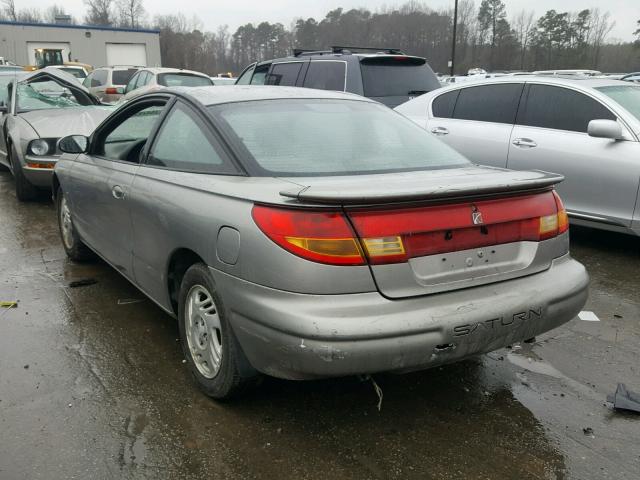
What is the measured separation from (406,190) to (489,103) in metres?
4.38

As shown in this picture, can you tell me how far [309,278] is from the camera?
2.31 meters

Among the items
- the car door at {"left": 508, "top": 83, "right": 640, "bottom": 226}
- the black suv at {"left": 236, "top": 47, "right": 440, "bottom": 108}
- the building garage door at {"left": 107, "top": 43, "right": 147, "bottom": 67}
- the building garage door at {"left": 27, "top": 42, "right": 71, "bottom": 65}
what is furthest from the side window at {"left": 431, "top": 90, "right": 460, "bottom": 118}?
the building garage door at {"left": 107, "top": 43, "right": 147, "bottom": 67}

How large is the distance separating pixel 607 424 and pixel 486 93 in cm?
437

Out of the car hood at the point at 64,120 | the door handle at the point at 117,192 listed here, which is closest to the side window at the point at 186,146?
the door handle at the point at 117,192

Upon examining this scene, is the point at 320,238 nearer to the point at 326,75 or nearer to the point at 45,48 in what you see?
the point at 326,75

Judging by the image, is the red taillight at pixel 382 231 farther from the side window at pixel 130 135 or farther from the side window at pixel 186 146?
the side window at pixel 130 135

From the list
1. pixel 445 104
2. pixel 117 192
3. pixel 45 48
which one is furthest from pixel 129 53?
pixel 117 192

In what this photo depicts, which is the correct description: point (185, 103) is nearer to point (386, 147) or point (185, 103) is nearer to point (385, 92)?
point (386, 147)

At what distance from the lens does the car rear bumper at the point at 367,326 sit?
89.8 inches

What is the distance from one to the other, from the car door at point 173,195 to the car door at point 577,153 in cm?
366

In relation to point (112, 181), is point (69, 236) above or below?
below

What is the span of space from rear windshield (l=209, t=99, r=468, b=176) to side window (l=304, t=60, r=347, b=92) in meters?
4.58

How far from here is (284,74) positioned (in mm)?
9172

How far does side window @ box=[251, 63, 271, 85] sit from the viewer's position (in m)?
10.2
